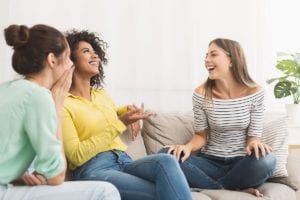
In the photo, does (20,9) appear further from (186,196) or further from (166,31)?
(186,196)

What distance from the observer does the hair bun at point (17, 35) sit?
1.38 m

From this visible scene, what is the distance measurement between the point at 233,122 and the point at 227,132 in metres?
0.07

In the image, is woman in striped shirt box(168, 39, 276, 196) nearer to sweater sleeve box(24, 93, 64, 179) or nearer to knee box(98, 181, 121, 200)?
knee box(98, 181, 121, 200)

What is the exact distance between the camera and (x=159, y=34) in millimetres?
2920

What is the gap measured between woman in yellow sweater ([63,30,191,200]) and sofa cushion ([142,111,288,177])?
13 centimetres

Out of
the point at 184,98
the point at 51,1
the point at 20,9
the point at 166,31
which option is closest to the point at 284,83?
the point at 184,98

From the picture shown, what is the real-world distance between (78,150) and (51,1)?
4.67ft

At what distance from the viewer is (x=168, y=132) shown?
2324mm

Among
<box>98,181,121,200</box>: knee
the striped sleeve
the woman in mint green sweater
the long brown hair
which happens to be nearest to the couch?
the striped sleeve

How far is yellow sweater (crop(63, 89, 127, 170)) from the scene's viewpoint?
1.78m

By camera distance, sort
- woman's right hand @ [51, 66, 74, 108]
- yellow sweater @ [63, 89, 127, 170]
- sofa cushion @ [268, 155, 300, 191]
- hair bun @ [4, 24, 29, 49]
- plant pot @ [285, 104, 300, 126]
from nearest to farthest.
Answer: hair bun @ [4, 24, 29, 49]
woman's right hand @ [51, 66, 74, 108]
yellow sweater @ [63, 89, 127, 170]
sofa cushion @ [268, 155, 300, 191]
plant pot @ [285, 104, 300, 126]

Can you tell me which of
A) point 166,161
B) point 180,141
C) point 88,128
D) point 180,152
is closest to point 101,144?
point 88,128

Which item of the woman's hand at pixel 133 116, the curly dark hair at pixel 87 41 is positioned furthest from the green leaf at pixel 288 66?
the curly dark hair at pixel 87 41

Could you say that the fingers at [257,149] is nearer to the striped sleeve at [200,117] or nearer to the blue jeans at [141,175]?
the striped sleeve at [200,117]
